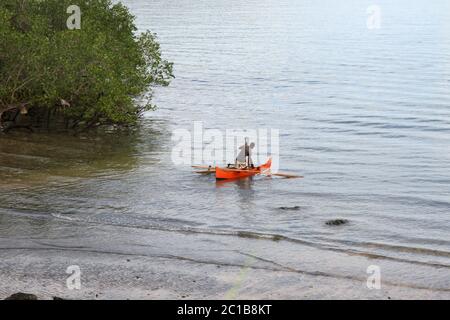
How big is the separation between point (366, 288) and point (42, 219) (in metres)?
16.4

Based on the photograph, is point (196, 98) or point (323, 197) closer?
point (323, 197)

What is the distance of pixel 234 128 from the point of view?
227 feet

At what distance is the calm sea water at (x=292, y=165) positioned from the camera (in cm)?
3859

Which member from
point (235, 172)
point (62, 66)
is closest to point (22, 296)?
point (235, 172)

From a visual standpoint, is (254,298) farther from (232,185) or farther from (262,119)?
(262,119)

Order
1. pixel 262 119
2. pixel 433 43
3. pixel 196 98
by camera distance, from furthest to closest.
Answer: pixel 433 43
pixel 196 98
pixel 262 119

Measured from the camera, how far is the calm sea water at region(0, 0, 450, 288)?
38594mm

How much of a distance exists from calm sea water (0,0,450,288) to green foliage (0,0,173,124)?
2788 mm

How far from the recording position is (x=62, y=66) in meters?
54.4

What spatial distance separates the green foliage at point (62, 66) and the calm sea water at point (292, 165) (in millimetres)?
2788

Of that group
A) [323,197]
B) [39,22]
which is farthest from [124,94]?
[323,197]

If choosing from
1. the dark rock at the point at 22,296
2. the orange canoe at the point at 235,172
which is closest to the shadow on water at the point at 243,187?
the orange canoe at the point at 235,172

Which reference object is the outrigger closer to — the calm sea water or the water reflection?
the calm sea water
